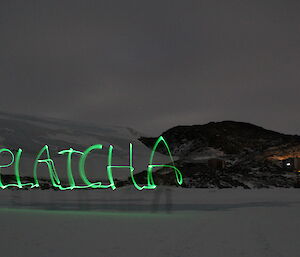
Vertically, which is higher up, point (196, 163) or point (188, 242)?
point (196, 163)

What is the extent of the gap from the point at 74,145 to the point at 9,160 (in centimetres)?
597

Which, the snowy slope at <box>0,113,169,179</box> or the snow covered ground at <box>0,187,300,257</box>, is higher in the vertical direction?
the snowy slope at <box>0,113,169,179</box>

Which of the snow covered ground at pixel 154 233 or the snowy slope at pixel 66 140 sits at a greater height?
the snowy slope at pixel 66 140

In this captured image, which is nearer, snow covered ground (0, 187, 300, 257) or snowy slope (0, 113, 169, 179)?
snow covered ground (0, 187, 300, 257)

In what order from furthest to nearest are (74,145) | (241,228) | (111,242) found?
1. (74,145)
2. (241,228)
3. (111,242)

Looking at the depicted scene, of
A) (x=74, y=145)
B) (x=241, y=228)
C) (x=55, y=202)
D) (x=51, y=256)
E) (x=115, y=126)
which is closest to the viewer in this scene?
(x=51, y=256)

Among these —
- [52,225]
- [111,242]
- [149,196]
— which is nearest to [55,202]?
[149,196]

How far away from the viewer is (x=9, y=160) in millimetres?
19984

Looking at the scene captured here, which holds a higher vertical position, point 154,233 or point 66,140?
point 66,140

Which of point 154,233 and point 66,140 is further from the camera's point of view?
point 66,140

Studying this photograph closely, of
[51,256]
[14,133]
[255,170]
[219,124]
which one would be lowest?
[51,256]

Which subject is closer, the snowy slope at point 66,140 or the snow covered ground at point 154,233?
the snow covered ground at point 154,233

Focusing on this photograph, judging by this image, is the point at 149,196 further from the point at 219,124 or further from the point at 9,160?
the point at 219,124

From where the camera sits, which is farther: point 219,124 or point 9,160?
A: point 219,124
